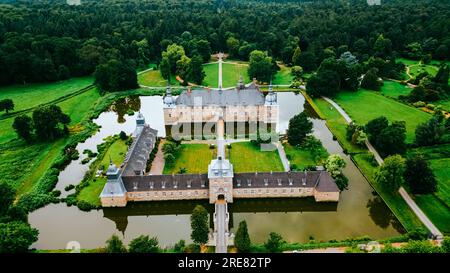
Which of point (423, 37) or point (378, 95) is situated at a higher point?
point (423, 37)

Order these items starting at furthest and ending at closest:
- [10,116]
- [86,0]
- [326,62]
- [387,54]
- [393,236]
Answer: [86,0] < [387,54] < [326,62] < [10,116] < [393,236]

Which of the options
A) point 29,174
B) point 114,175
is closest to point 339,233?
point 114,175

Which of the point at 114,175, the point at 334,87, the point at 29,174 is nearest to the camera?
the point at 114,175

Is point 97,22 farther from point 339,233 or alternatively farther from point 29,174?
point 339,233

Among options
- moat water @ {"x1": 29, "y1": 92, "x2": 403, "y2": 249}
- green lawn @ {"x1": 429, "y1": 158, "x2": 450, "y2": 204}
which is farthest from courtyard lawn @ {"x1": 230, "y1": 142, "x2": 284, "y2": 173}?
green lawn @ {"x1": 429, "y1": 158, "x2": 450, "y2": 204}

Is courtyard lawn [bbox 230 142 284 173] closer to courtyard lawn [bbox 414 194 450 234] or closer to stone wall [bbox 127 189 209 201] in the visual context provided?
stone wall [bbox 127 189 209 201]

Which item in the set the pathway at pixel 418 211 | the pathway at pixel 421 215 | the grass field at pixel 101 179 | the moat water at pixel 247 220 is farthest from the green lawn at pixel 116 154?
the pathway at pixel 421 215

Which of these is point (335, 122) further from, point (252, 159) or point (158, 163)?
point (158, 163)

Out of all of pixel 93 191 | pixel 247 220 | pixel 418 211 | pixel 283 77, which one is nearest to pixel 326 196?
pixel 247 220

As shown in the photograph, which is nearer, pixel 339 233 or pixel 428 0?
pixel 339 233
